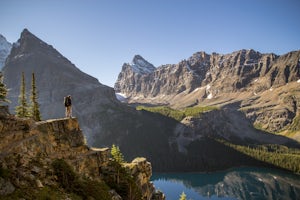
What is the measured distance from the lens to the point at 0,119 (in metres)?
30.7

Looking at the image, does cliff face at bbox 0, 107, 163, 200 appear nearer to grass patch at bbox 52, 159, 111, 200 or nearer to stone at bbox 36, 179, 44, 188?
stone at bbox 36, 179, 44, 188

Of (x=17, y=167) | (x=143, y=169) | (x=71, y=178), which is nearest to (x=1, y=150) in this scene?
(x=17, y=167)

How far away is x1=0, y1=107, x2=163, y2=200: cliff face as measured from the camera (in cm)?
2709

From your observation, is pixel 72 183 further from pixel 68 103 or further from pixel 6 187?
pixel 68 103

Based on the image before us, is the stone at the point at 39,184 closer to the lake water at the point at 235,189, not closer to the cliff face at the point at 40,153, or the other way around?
the cliff face at the point at 40,153

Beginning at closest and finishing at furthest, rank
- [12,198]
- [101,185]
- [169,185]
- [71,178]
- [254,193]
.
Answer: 1. [12,198]
2. [71,178]
3. [101,185]
4. [254,193]
5. [169,185]

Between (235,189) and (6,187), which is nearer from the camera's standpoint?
(6,187)

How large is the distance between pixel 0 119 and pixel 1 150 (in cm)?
382

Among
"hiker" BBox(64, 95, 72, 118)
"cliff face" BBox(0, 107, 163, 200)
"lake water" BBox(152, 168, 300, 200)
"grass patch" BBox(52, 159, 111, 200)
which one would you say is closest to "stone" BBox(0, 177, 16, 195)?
"cliff face" BBox(0, 107, 163, 200)

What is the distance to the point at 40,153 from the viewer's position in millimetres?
32938

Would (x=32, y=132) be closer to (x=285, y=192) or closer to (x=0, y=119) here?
(x=0, y=119)

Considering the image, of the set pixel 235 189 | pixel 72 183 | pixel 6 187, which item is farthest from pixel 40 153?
pixel 235 189

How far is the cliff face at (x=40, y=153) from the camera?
1066 inches

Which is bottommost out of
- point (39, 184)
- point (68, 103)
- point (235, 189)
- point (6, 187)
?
point (235, 189)
